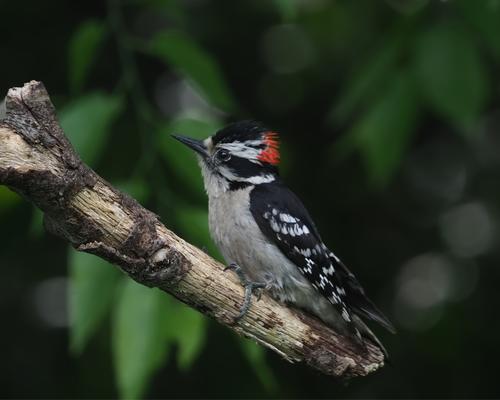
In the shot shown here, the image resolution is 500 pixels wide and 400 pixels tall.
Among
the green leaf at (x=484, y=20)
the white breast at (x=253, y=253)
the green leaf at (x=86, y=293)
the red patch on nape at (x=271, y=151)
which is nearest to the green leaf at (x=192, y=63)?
the red patch on nape at (x=271, y=151)

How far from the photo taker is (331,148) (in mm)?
6777

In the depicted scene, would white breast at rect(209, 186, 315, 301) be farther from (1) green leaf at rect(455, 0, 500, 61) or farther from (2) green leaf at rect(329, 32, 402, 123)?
(1) green leaf at rect(455, 0, 500, 61)

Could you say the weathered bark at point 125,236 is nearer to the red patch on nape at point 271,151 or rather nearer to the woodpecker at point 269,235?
the woodpecker at point 269,235

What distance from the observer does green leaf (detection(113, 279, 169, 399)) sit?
376cm

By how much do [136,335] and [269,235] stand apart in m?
1.07

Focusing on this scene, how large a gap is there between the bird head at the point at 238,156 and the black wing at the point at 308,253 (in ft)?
0.63

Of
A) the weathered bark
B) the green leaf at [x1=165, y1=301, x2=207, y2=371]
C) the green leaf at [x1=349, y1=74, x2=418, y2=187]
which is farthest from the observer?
the green leaf at [x1=349, y1=74, x2=418, y2=187]

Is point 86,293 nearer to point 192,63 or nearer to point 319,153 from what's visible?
point 192,63

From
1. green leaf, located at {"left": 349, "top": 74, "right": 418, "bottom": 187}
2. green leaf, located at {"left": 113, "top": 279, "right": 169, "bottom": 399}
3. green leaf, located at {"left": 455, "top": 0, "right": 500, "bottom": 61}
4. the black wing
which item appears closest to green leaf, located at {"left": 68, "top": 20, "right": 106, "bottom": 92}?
the black wing


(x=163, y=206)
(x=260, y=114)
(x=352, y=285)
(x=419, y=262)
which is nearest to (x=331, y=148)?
(x=260, y=114)

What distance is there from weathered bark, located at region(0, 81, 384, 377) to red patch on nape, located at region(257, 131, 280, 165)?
44.8 inches

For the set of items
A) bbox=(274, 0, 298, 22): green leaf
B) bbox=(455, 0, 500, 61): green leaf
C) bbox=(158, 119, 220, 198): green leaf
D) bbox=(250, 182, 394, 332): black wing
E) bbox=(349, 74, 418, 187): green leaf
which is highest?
bbox=(274, 0, 298, 22): green leaf

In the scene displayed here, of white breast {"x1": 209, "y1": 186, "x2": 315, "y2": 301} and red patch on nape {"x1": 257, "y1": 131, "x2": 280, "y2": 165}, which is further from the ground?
red patch on nape {"x1": 257, "y1": 131, "x2": 280, "y2": 165}

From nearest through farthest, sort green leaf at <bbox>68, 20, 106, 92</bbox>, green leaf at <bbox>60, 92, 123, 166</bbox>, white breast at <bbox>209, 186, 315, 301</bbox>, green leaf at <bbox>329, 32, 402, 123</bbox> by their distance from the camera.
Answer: green leaf at <bbox>60, 92, 123, 166</bbox>, green leaf at <bbox>68, 20, 106, 92</bbox>, white breast at <bbox>209, 186, 315, 301</bbox>, green leaf at <bbox>329, 32, 402, 123</bbox>
